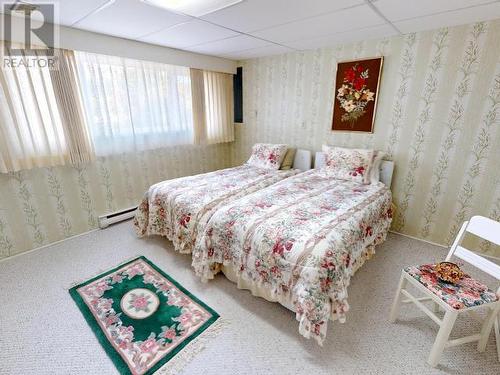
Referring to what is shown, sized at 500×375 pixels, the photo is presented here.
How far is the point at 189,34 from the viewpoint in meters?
2.36

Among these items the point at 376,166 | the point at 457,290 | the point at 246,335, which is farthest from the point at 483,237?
the point at 246,335

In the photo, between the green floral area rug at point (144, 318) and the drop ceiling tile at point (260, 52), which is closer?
the green floral area rug at point (144, 318)

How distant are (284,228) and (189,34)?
2156mm

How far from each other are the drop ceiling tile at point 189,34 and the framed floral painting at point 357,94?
1.36 metres

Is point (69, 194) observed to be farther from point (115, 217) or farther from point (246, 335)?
point (246, 335)

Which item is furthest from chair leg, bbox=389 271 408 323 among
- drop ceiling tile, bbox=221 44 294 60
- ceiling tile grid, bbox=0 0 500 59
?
drop ceiling tile, bbox=221 44 294 60

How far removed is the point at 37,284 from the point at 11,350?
643 millimetres

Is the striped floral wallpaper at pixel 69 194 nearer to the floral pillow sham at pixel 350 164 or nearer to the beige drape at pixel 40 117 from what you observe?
the beige drape at pixel 40 117

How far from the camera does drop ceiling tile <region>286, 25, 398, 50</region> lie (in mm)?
2227

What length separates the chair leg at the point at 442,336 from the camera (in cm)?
119

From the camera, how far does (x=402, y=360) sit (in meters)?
1.35

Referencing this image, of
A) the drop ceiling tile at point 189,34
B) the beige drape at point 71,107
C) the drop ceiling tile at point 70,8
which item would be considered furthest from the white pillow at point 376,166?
the beige drape at point 71,107

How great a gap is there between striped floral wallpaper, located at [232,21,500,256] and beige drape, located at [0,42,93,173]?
2.62 m

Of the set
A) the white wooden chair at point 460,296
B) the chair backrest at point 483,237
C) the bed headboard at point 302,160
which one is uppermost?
the bed headboard at point 302,160
